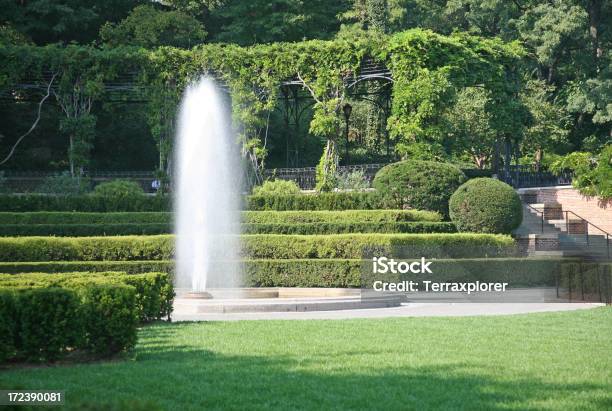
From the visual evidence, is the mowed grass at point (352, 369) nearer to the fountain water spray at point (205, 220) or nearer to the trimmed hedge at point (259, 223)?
the fountain water spray at point (205, 220)

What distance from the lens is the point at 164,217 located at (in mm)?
24281


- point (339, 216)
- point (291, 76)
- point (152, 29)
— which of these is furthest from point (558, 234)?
point (152, 29)

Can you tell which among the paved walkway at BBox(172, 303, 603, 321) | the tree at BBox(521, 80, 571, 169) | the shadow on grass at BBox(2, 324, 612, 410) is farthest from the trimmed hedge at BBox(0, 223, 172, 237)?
Answer: the tree at BBox(521, 80, 571, 169)

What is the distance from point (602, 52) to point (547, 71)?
3.34 metres

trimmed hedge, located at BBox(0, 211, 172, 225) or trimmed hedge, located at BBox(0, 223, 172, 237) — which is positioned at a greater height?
trimmed hedge, located at BBox(0, 211, 172, 225)

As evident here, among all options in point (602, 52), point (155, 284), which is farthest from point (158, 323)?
point (602, 52)

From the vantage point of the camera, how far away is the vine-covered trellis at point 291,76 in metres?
29.8

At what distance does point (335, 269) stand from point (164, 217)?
655 centimetres

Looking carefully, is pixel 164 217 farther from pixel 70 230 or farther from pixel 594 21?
pixel 594 21

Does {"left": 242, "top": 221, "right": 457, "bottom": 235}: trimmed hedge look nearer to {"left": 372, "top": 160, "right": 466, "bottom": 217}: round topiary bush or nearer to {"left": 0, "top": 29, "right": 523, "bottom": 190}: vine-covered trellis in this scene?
{"left": 372, "top": 160, "right": 466, "bottom": 217}: round topiary bush

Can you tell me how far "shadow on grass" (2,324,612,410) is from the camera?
720cm

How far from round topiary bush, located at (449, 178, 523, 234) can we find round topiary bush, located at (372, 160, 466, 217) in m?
1.43

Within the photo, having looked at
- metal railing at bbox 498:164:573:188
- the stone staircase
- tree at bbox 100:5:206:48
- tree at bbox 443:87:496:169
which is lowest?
the stone staircase

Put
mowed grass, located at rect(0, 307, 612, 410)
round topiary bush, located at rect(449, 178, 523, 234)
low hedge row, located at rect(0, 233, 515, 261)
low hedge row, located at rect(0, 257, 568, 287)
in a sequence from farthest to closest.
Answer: round topiary bush, located at rect(449, 178, 523, 234) → low hedge row, located at rect(0, 233, 515, 261) → low hedge row, located at rect(0, 257, 568, 287) → mowed grass, located at rect(0, 307, 612, 410)
